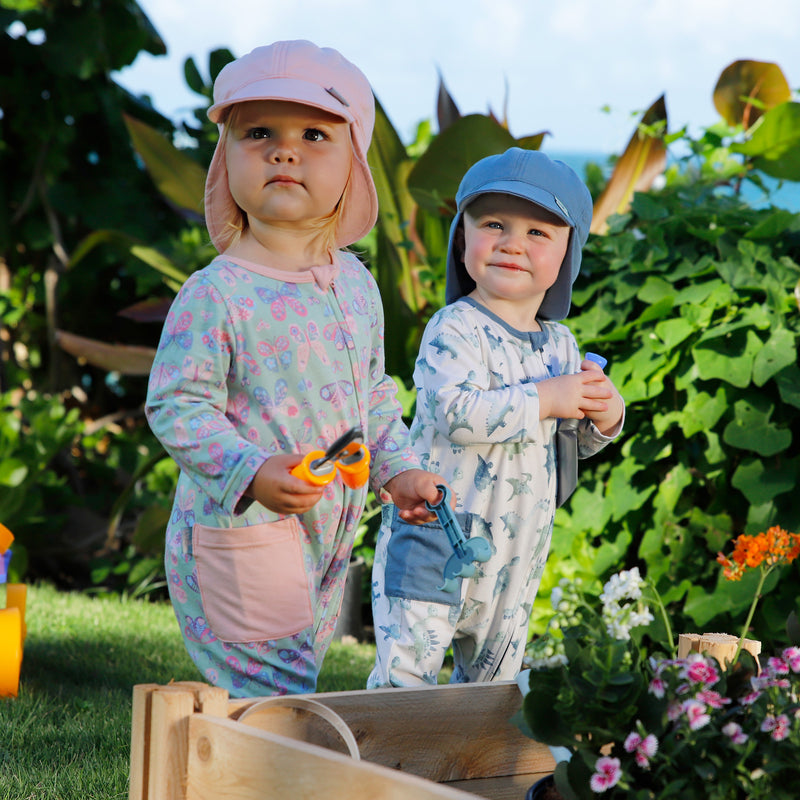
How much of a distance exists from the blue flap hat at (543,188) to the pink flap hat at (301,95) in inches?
14.7

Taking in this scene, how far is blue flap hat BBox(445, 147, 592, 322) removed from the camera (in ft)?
6.74

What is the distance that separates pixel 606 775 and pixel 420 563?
0.90 meters

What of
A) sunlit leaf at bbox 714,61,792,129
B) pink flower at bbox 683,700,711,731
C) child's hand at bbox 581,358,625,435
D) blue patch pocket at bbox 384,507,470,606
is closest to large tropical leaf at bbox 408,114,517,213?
sunlit leaf at bbox 714,61,792,129

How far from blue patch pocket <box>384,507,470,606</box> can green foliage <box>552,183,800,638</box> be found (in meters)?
1.15

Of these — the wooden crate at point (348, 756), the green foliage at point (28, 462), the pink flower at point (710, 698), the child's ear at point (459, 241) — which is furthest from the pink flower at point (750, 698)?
the green foliage at point (28, 462)

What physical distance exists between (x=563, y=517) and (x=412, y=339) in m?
0.90

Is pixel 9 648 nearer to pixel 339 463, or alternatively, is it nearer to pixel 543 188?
pixel 339 463

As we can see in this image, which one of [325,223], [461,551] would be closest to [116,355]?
[325,223]

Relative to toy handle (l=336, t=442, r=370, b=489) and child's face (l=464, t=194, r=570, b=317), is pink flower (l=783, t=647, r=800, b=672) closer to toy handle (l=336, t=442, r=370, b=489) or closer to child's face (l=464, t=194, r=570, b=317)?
toy handle (l=336, t=442, r=370, b=489)

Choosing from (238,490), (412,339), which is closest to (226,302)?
(238,490)

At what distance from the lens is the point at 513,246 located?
2.08m

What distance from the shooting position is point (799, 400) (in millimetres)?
2787

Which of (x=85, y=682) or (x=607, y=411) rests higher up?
(x=607, y=411)

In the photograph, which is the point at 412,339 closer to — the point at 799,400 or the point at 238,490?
the point at 799,400
